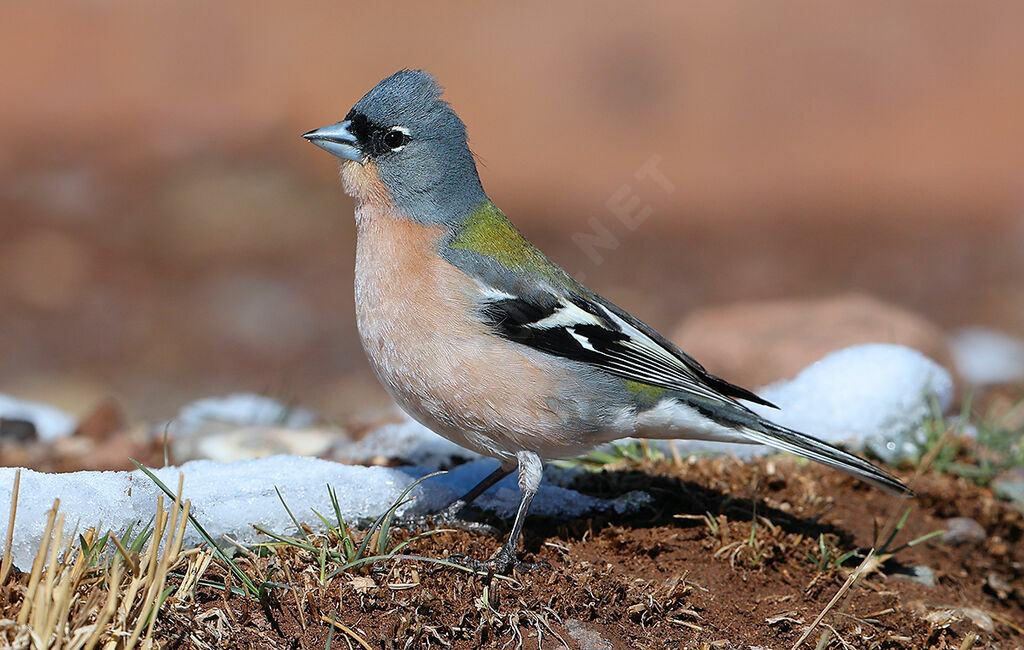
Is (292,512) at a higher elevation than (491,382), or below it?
below

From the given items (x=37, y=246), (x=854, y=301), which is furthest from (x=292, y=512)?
(x=37, y=246)

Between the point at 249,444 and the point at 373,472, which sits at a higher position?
the point at 249,444

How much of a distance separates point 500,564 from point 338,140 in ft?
6.80

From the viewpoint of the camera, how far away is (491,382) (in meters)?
4.11

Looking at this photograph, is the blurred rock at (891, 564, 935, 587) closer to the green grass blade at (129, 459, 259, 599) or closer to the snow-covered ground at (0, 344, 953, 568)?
the snow-covered ground at (0, 344, 953, 568)

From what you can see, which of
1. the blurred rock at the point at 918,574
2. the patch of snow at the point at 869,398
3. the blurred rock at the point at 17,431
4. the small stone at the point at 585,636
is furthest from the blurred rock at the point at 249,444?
the blurred rock at the point at 918,574

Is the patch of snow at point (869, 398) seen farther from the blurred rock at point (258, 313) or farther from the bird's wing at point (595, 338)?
the blurred rock at point (258, 313)

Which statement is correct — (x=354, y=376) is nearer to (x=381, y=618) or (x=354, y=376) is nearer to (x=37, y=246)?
(x=37, y=246)

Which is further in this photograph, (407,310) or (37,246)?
(37,246)

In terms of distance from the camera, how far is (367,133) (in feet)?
15.2

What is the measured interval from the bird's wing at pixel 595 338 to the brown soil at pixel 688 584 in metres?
0.59

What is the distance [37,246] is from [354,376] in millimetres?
4299

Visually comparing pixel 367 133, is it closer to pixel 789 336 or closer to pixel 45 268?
pixel 789 336

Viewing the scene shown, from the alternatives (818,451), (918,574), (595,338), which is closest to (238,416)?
(595,338)
